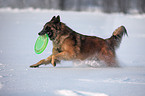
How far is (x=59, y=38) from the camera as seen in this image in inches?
239

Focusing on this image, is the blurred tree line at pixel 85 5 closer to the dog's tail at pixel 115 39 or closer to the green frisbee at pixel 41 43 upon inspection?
the green frisbee at pixel 41 43

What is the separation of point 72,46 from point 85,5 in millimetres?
31232

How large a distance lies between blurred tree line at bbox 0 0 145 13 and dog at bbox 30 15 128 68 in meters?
Answer: 24.8

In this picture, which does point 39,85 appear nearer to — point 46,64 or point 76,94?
point 76,94

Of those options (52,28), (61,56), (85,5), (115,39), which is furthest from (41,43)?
(85,5)

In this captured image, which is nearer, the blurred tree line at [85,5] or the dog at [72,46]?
the dog at [72,46]

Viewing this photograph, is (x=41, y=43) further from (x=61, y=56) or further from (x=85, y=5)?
(x=85, y=5)

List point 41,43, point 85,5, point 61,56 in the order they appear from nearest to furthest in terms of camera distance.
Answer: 1. point 61,56
2. point 41,43
3. point 85,5

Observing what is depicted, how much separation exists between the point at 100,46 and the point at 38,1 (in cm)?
2871

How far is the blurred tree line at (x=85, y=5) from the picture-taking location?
31.5 m

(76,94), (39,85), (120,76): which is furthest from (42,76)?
(120,76)

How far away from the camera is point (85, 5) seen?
3659 cm

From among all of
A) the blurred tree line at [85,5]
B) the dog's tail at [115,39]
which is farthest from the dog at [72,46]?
the blurred tree line at [85,5]

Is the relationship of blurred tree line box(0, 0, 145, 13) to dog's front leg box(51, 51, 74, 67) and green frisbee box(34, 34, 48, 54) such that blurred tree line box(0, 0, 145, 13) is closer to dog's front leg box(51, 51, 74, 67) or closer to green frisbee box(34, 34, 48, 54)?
green frisbee box(34, 34, 48, 54)
